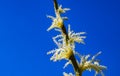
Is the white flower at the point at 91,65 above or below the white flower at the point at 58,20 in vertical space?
below

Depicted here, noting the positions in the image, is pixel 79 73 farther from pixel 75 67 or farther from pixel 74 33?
pixel 74 33

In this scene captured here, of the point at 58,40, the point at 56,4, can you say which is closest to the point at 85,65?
the point at 58,40

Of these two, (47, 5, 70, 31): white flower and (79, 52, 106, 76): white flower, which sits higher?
(47, 5, 70, 31): white flower

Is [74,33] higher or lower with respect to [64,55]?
higher

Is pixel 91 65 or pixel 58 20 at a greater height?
pixel 58 20

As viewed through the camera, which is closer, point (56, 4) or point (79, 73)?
point (79, 73)

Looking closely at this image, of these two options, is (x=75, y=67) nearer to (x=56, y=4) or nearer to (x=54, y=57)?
(x=54, y=57)

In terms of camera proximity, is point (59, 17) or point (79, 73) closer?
point (79, 73)

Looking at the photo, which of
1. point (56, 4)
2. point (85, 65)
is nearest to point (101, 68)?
point (85, 65)

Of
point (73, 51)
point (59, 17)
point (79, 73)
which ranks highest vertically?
point (59, 17)
